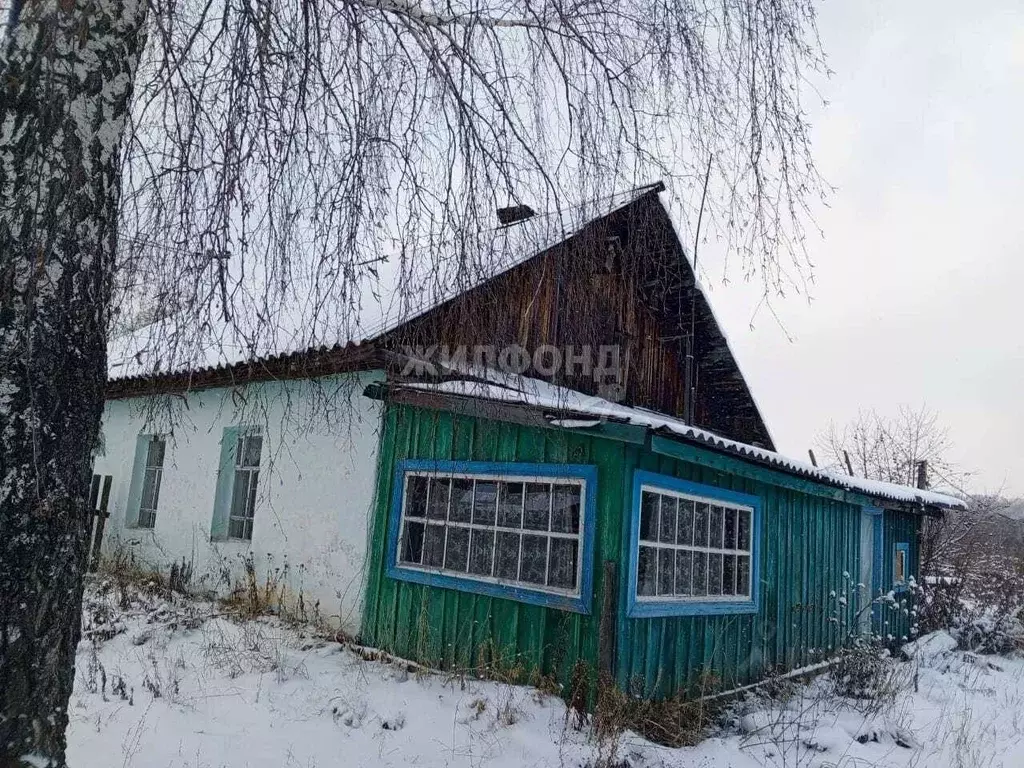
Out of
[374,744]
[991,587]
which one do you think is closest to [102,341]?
[374,744]

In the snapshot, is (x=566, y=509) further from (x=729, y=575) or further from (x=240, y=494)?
(x=240, y=494)

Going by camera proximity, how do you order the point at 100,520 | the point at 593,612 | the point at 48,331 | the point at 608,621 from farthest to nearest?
the point at 100,520
the point at 593,612
the point at 608,621
the point at 48,331

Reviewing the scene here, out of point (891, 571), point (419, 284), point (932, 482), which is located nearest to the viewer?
point (419, 284)

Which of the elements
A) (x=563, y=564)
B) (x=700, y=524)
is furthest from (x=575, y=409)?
(x=700, y=524)

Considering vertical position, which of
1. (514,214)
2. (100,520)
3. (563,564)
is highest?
(514,214)

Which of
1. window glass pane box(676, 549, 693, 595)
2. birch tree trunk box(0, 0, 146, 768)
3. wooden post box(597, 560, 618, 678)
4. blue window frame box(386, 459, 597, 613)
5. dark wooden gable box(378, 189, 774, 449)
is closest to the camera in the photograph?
birch tree trunk box(0, 0, 146, 768)

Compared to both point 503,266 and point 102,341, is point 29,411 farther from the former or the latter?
point 503,266

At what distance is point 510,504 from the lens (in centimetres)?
614

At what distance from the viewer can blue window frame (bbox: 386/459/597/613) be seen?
18.7 ft

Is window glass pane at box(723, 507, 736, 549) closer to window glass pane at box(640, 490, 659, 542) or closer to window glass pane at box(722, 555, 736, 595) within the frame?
window glass pane at box(722, 555, 736, 595)

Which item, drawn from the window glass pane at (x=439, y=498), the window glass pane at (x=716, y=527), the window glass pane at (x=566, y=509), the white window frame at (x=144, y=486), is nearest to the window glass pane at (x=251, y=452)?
the white window frame at (x=144, y=486)

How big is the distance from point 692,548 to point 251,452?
200 inches

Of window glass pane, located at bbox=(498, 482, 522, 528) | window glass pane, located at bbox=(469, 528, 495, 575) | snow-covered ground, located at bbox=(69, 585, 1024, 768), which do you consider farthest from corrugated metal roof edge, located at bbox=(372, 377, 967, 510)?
snow-covered ground, located at bbox=(69, 585, 1024, 768)

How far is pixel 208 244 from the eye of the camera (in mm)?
2902
